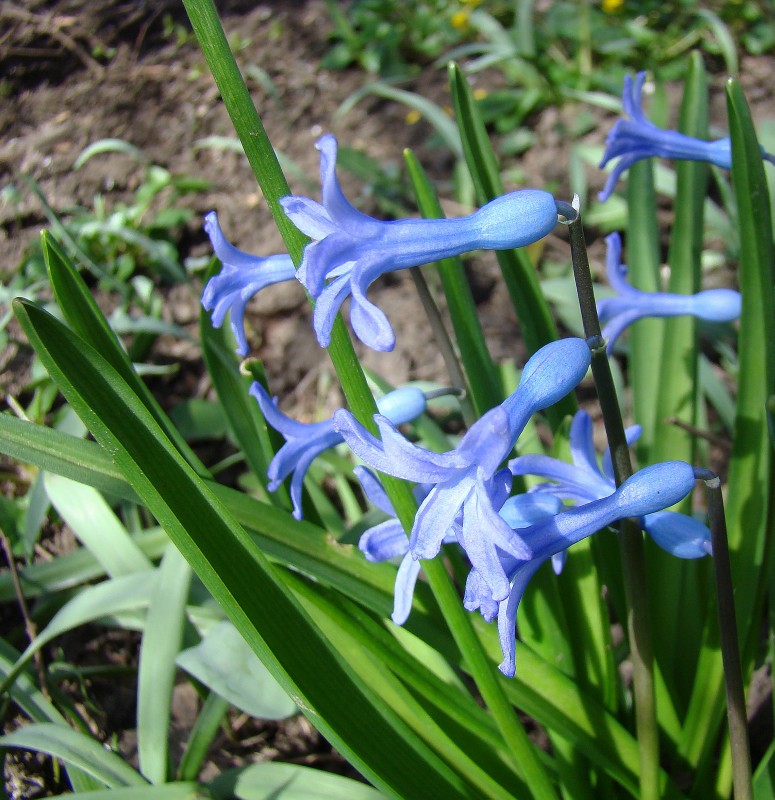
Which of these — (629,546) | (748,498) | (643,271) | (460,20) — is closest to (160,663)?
(629,546)

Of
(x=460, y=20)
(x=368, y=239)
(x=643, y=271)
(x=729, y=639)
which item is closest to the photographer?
(x=368, y=239)

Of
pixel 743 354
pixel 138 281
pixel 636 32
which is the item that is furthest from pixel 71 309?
pixel 636 32

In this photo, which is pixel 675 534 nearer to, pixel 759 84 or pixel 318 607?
pixel 318 607

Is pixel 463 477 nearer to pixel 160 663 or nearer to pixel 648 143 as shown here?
pixel 648 143

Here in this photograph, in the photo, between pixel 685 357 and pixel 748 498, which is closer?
pixel 748 498

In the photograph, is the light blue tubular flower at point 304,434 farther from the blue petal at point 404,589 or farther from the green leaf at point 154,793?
the green leaf at point 154,793

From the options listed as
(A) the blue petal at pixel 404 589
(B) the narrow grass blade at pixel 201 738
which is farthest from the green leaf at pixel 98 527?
(A) the blue petal at pixel 404 589
